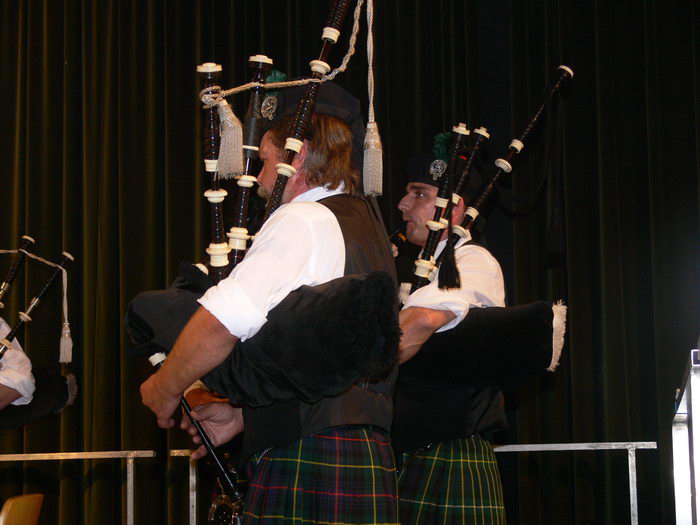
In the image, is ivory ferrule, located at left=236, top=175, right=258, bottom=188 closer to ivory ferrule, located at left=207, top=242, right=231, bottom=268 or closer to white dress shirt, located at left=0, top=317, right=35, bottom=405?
ivory ferrule, located at left=207, top=242, right=231, bottom=268

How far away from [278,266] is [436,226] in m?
1.19

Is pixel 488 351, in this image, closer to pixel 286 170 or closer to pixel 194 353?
pixel 286 170

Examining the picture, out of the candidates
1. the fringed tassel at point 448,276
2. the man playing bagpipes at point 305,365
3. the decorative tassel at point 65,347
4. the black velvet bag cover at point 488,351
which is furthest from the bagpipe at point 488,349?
the decorative tassel at point 65,347

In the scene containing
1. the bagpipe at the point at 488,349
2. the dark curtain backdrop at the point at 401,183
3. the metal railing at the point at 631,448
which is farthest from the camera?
the dark curtain backdrop at the point at 401,183

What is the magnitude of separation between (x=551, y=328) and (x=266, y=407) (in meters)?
1.14

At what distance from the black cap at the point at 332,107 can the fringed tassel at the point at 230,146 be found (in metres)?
0.12

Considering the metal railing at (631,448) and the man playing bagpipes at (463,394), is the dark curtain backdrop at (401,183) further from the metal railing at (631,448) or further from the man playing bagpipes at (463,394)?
→ the man playing bagpipes at (463,394)

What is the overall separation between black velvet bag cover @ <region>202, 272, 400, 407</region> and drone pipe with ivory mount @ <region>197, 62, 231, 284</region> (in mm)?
331

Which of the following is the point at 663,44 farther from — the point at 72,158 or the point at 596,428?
the point at 72,158

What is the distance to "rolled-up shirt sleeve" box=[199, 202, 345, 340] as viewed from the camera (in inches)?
64.9

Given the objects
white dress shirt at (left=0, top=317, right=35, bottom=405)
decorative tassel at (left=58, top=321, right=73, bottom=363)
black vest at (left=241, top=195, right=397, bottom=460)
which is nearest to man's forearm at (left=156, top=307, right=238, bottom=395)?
black vest at (left=241, top=195, right=397, bottom=460)

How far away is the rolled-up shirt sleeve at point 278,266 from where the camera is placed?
1.65 meters

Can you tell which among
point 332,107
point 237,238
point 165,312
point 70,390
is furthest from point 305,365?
point 70,390

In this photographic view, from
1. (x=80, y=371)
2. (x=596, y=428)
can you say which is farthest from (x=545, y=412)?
(x=80, y=371)
